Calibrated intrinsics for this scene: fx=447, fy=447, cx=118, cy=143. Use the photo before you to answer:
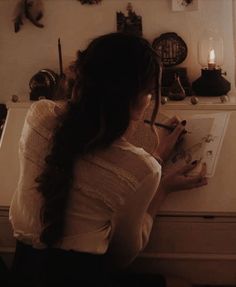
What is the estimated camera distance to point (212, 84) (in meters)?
1.66

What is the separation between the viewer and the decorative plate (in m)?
1.75

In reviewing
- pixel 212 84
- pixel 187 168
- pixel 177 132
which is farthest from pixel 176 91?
pixel 187 168

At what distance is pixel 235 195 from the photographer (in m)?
1.27

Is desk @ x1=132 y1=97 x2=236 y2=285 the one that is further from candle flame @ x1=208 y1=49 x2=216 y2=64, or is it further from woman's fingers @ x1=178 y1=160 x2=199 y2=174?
candle flame @ x1=208 y1=49 x2=216 y2=64

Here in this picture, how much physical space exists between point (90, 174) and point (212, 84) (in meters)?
0.82

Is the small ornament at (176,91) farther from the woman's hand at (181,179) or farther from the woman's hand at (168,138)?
the woman's hand at (181,179)

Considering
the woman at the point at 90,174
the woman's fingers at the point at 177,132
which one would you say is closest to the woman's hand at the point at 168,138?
the woman's fingers at the point at 177,132

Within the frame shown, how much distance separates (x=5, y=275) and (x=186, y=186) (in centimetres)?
55

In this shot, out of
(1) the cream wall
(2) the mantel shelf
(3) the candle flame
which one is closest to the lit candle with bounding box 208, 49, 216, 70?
(3) the candle flame

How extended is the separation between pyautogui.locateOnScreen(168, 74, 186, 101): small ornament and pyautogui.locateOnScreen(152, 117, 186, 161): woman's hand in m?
0.20

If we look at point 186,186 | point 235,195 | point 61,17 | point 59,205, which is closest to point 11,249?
point 59,205

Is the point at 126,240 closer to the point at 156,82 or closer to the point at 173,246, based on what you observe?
the point at 173,246

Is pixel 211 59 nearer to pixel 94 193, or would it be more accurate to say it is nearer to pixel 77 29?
pixel 77 29

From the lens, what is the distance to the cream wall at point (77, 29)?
174 cm
